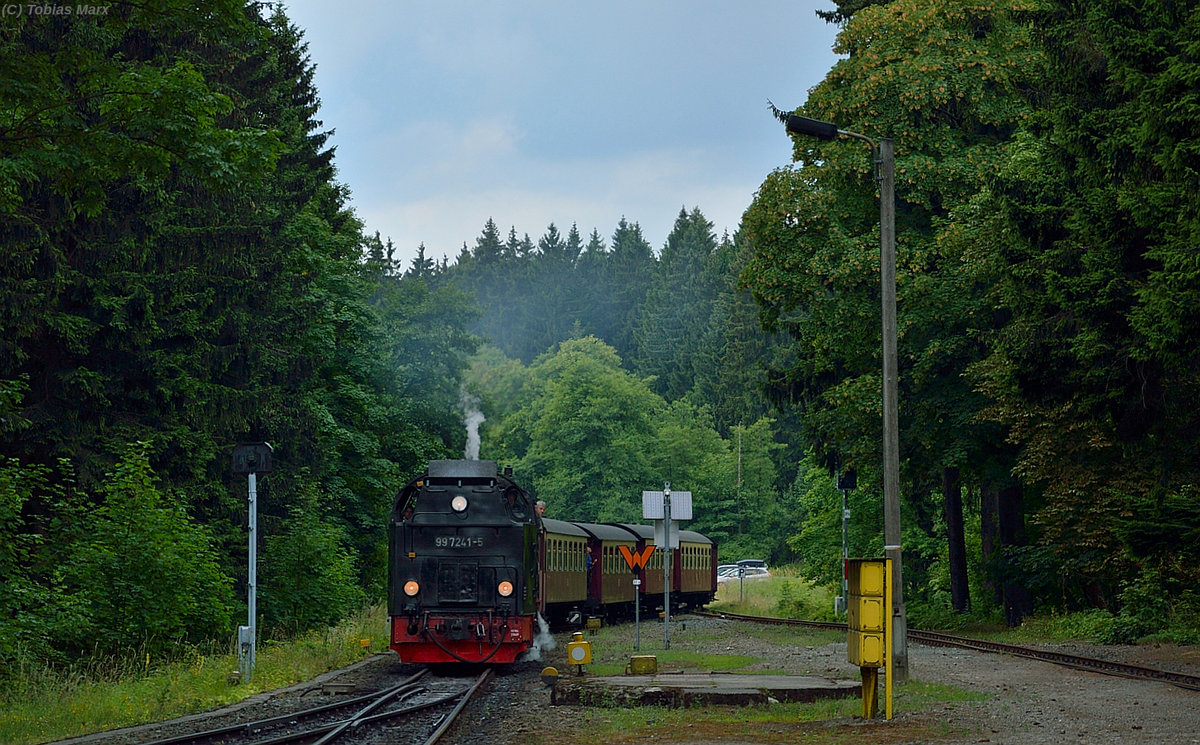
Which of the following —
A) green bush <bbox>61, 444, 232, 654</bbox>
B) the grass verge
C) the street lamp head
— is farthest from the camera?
green bush <bbox>61, 444, 232, 654</bbox>

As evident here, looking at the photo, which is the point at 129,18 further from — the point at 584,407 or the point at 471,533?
the point at 584,407

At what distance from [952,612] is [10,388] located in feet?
87.0

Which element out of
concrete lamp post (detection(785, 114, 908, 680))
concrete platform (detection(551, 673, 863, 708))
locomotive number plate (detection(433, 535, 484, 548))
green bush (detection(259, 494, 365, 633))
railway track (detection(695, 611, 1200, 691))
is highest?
concrete lamp post (detection(785, 114, 908, 680))

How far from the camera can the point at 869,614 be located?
1455 centimetres

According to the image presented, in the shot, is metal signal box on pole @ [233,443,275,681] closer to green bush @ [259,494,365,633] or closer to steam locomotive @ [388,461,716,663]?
steam locomotive @ [388,461,716,663]

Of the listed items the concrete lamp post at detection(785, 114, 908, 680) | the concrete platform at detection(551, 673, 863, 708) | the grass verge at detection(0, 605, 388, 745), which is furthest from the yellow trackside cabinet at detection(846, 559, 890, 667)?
the grass verge at detection(0, 605, 388, 745)

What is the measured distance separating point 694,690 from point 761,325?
20026 millimetres

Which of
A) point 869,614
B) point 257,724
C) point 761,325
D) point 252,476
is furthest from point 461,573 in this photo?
point 761,325

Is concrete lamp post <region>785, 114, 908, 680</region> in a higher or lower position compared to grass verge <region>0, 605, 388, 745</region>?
higher

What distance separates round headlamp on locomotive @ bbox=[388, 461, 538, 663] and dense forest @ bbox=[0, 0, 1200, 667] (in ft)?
11.8

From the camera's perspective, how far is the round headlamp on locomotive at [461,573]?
22.8 meters

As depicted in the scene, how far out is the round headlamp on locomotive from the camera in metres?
22.8

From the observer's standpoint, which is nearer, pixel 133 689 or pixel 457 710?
pixel 457 710

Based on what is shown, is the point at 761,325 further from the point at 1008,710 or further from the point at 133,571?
the point at 1008,710
